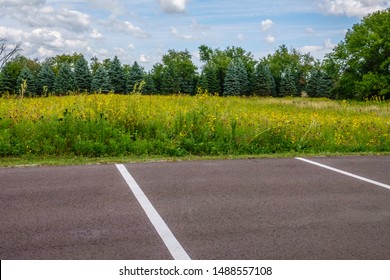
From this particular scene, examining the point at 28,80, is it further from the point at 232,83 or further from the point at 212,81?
the point at 232,83

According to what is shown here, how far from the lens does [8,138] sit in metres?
9.63

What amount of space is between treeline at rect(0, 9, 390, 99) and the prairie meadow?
79.2 ft

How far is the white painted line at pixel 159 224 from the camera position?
426 centimetres

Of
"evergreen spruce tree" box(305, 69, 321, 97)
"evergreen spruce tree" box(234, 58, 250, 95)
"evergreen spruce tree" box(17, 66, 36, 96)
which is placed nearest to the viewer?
"evergreen spruce tree" box(17, 66, 36, 96)

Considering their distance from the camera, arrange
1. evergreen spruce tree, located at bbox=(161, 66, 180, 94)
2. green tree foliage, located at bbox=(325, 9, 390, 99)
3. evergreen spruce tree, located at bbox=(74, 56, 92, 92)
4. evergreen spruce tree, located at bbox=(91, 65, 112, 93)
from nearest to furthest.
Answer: green tree foliage, located at bbox=(325, 9, 390, 99)
evergreen spruce tree, located at bbox=(91, 65, 112, 93)
evergreen spruce tree, located at bbox=(74, 56, 92, 92)
evergreen spruce tree, located at bbox=(161, 66, 180, 94)

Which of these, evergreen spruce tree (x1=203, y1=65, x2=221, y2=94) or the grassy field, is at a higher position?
evergreen spruce tree (x1=203, y1=65, x2=221, y2=94)

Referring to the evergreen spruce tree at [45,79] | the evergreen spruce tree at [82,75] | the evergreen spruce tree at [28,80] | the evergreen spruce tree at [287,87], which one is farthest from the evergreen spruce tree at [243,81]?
the evergreen spruce tree at [28,80]

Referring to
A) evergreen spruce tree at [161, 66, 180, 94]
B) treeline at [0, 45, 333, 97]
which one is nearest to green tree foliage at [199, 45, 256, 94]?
treeline at [0, 45, 333, 97]

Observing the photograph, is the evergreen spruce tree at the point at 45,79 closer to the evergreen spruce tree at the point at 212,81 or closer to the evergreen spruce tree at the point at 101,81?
the evergreen spruce tree at the point at 101,81

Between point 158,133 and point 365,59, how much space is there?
158 ft

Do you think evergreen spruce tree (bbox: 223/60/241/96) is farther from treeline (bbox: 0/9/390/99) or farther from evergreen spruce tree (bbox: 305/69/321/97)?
evergreen spruce tree (bbox: 305/69/321/97)

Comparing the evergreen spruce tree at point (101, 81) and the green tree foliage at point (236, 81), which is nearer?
the evergreen spruce tree at point (101, 81)

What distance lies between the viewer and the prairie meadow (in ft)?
31.8
